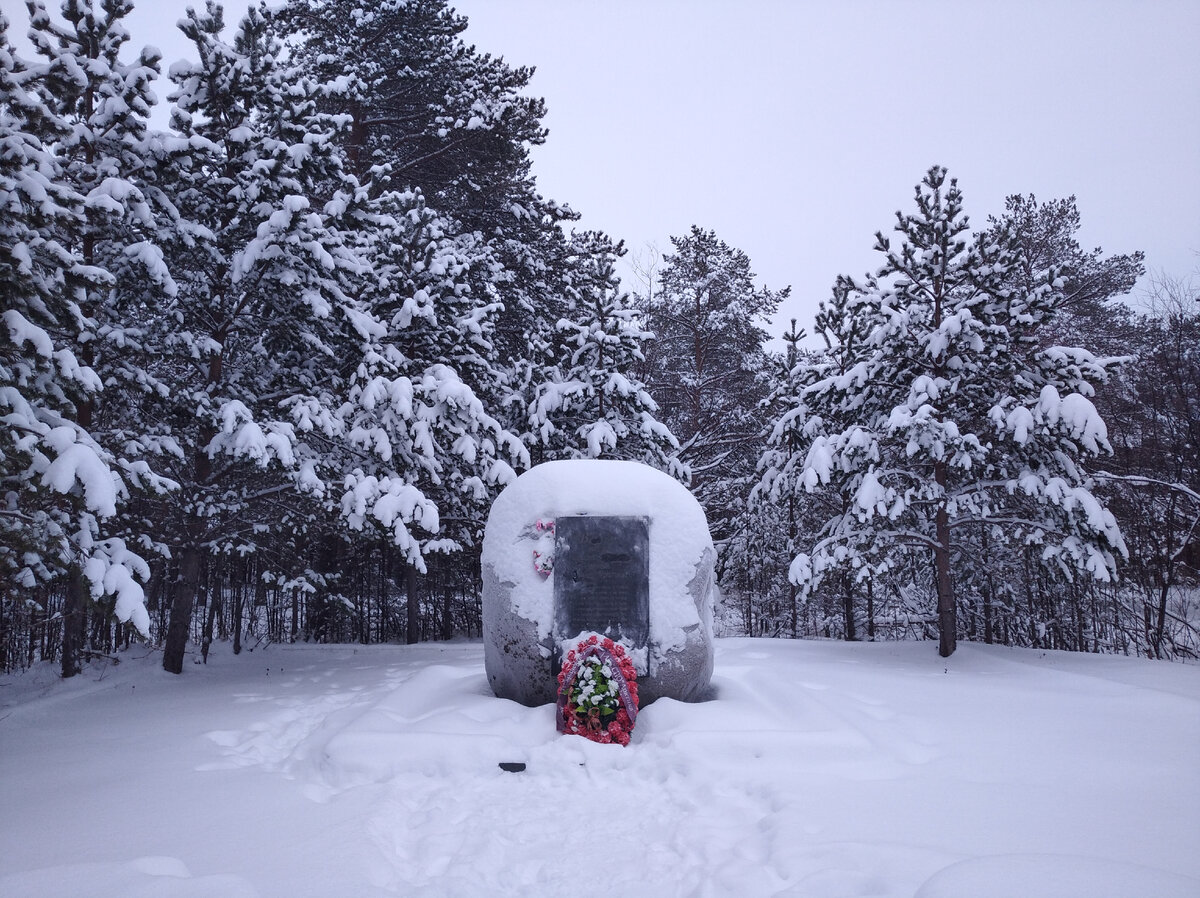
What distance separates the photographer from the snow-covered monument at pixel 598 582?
6.36 m

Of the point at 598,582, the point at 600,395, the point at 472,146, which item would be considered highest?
the point at 472,146

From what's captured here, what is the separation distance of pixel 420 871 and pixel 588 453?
837 centimetres

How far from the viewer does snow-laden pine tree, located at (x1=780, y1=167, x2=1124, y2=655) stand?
801cm

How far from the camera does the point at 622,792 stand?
4.55 metres

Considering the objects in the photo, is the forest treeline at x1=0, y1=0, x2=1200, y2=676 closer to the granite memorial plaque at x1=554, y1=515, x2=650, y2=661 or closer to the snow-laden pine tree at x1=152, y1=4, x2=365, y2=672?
the snow-laden pine tree at x1=152, y1=4, x2=365, y2=672

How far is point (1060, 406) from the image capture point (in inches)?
303

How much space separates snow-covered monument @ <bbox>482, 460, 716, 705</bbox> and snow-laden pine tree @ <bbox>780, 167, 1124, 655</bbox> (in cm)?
273

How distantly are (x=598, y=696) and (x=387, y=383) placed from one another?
5.02 m

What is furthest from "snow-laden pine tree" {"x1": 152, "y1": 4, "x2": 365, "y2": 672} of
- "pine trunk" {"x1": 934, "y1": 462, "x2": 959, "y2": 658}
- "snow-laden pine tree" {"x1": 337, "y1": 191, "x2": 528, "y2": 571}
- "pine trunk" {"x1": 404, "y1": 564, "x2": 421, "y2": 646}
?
"pine trunk" {"x1": 934, "y1": 462, "x2": 959, "y2": 658}

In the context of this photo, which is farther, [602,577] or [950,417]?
[950,417]

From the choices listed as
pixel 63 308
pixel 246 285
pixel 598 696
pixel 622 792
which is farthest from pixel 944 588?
pixel 63 308

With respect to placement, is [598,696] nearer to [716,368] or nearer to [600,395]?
[600,395]

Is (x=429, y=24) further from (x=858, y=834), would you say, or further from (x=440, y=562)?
(x=858, y=834)

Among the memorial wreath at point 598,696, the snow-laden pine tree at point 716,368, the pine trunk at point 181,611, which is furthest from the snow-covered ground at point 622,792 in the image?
the snow-laden pine tree at point 716,368
